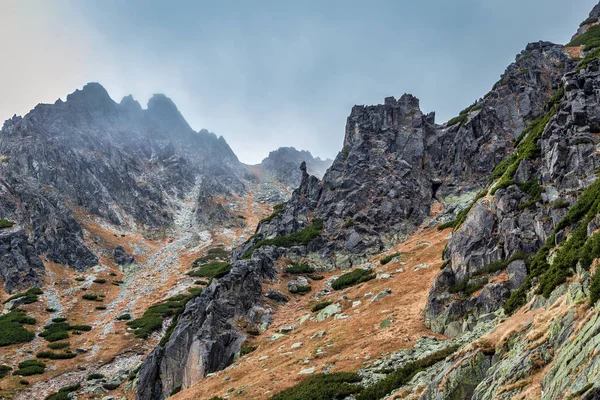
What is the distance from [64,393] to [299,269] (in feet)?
90.6

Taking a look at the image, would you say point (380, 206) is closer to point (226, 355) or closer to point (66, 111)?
point (226, 355)

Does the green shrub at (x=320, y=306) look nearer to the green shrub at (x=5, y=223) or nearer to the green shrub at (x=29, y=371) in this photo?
the green shrub at (x=29, y=371)

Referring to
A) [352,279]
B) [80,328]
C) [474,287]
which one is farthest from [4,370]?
[474,287]

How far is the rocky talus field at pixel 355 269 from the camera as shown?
16.0 meters

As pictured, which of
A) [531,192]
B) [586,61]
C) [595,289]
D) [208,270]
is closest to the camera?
[595,289]

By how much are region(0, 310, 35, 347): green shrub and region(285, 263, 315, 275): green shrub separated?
32347 mm

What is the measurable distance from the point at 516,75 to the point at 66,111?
451 feet

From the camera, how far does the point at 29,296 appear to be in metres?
60.9

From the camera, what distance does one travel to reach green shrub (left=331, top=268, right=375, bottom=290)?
43.1 m

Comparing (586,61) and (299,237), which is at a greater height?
(586,61)

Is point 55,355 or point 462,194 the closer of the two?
point 55,355

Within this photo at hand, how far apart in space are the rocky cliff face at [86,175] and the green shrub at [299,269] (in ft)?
153

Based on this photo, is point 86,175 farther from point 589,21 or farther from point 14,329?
point 589,21

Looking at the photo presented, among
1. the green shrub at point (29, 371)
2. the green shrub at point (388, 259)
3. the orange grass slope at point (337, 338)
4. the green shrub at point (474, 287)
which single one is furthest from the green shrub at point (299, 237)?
the green shrub at point (474, 287)
